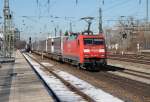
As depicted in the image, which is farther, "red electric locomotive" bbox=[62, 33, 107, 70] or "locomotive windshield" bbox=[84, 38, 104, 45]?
"locomotive windshield" bbox=[84, 38, 104, 45]

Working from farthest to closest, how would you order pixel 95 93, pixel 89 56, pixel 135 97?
pixel 89 56, pixel 95 93, pixel 135 97

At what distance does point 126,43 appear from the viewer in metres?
142

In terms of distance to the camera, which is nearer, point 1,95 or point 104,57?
point 1,95

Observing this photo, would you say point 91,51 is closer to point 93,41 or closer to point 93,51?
point 93,51

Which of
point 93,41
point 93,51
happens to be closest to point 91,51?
point 93,51

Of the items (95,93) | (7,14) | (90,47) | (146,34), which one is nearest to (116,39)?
(146,34)

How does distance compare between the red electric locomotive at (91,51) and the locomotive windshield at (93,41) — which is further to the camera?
the locomotive windshield at (93,41)

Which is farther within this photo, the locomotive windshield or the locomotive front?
the locomotive windshield

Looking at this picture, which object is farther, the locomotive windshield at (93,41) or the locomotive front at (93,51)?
the locomotive windshield at (93,41)

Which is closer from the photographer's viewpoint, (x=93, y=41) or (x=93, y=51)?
(x=93, y=51)

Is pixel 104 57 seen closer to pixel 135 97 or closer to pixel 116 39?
pixel 135 97

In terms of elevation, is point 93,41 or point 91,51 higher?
point 93,41

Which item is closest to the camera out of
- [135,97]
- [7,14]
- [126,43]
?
[135,97]

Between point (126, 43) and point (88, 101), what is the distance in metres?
126
